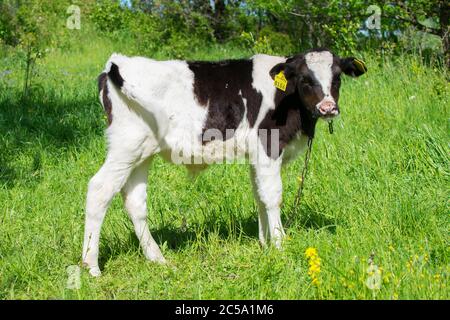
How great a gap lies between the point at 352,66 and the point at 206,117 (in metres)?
1.21

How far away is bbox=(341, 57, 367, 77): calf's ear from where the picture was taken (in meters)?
4.71

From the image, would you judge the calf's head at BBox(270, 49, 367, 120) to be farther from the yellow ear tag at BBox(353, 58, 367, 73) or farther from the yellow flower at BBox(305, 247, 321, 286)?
the yellow flower at BBox(305, 247, 321, 286)

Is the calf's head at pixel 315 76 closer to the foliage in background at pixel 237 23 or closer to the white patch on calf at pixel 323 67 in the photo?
the white patch on calf at pixel 323 67

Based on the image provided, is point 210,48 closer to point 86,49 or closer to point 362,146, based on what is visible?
point 86,49

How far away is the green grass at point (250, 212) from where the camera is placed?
3.92 m

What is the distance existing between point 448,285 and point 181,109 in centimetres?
211

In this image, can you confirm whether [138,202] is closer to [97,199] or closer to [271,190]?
[97,199]

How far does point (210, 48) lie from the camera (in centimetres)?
1335

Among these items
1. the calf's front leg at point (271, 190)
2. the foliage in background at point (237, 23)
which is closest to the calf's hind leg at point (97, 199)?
the calf's front leg at point (271, 190)

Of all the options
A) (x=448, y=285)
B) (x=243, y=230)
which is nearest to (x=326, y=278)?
(x=448, y=285)

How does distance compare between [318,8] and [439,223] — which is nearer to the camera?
[439,223]

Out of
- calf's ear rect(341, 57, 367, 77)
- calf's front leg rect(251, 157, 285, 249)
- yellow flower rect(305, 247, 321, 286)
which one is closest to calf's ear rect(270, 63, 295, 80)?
calf's ear rect(341, 57, 367, 77)

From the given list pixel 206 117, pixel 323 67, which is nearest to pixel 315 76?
pixel 323 67

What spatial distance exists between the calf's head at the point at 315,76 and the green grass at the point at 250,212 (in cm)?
96
